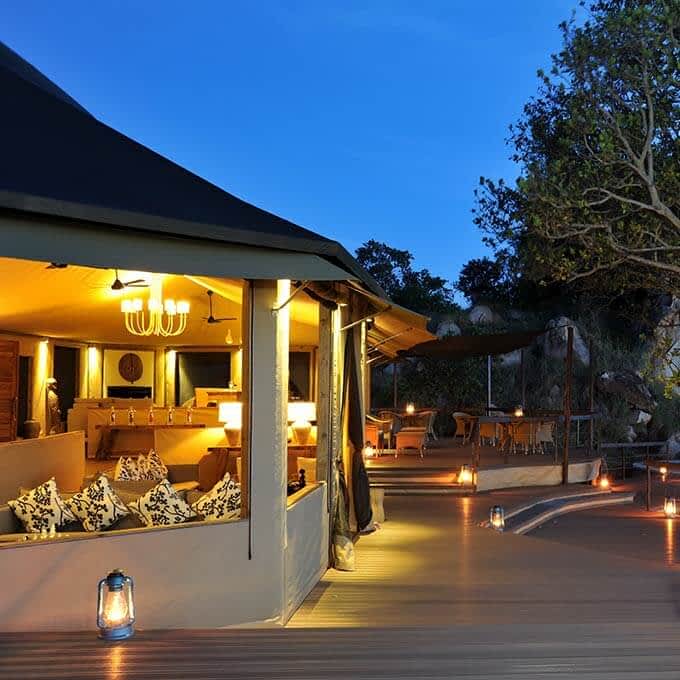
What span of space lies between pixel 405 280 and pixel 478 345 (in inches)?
698

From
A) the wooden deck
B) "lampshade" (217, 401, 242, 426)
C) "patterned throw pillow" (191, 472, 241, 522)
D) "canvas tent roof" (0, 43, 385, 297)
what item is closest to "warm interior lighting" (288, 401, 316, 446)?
"lampshade" (217, 401, 242, 426)

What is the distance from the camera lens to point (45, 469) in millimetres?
8906

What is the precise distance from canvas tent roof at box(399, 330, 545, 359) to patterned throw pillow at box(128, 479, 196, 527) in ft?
41.1

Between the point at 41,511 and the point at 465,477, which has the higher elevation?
the point at 41,511

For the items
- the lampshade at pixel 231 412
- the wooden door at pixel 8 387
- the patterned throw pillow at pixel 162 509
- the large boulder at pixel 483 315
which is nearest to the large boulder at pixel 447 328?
the large boulder at pixel 483 315

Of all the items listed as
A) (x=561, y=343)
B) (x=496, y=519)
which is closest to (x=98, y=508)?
(x=496, y=519)

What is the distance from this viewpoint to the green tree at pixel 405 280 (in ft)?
103

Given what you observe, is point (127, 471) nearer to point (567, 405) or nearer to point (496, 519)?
point (496, 519)

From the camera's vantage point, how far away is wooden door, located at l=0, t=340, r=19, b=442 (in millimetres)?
13703

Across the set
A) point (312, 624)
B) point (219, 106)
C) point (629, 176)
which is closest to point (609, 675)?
point (312, 624)

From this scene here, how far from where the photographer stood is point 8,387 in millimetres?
13883

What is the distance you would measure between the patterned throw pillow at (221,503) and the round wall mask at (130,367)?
11.7m

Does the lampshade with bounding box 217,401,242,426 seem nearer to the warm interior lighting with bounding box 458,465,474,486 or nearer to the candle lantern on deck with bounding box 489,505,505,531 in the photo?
the candle lantern on deck with bounding box 489,505,505,531

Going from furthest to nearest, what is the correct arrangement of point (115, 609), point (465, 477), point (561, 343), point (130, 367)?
point (561, 343) → point (130, 367) → point (465, 477) → point (115, 609)
